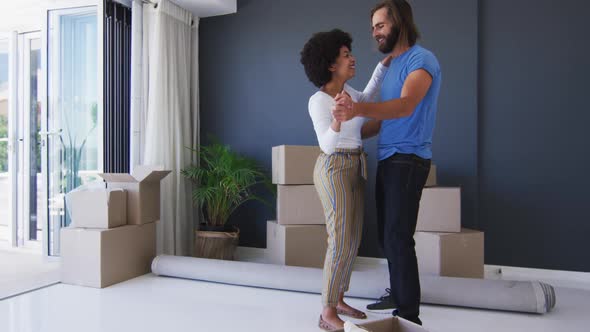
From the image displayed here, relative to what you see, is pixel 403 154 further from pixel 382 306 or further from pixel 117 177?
pixel 117 177

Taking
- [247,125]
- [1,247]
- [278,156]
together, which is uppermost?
[247,125]

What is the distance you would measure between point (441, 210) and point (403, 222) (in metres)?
1.25

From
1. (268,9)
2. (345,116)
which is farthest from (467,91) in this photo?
(345,116)

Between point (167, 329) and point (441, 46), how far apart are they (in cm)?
262

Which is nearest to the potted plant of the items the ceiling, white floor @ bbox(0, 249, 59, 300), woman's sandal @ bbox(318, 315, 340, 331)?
white floor @ bbox(0, 249, 59, 300)

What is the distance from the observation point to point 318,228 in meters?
3.13

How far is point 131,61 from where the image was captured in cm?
340

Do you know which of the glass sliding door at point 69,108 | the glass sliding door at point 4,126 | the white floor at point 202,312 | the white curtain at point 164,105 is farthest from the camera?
the glass sliding door at point 4,126

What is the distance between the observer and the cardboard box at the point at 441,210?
2822 mm

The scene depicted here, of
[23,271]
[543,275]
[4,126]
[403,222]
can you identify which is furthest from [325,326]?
[4,126]

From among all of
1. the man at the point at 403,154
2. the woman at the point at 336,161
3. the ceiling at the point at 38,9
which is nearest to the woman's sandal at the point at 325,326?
the woman at the point at 336,161

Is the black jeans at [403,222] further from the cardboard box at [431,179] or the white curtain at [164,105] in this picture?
the white curtain at [164,105]

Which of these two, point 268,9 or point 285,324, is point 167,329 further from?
point 268,9

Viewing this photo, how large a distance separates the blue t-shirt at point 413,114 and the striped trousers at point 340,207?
0.49ft
